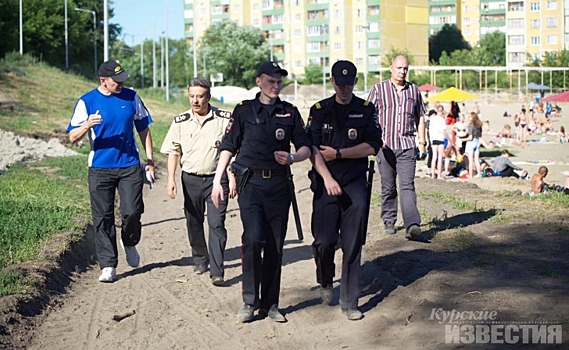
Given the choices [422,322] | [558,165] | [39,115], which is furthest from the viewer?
[39,115]

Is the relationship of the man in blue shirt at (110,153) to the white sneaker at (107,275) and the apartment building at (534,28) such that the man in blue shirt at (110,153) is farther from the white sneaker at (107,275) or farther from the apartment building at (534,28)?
the apartment building at (534,28)

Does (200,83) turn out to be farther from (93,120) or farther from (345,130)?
(345,130)

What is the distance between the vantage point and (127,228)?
891cm

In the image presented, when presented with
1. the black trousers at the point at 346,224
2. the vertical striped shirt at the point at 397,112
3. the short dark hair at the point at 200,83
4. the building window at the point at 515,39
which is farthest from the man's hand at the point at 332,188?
the building window at the point at 515,39

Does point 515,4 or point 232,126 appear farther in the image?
point 515,4

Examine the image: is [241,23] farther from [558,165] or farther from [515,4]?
[558,165]

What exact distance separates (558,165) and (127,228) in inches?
732

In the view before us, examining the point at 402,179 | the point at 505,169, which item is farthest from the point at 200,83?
the point at 505,169

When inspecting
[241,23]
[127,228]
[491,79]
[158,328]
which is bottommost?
[158,328]

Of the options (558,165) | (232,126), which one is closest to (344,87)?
(232,126)

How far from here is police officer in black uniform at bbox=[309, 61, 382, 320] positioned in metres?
7.04

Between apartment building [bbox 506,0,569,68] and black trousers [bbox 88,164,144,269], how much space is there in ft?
320

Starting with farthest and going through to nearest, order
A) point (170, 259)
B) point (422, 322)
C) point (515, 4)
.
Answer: point (515, 4) < point (170, 259) < point (422, 322)

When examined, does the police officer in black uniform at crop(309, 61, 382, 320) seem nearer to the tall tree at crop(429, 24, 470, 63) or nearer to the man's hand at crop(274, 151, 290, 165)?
the man's hand at crop(274, 151, 290, 165)
